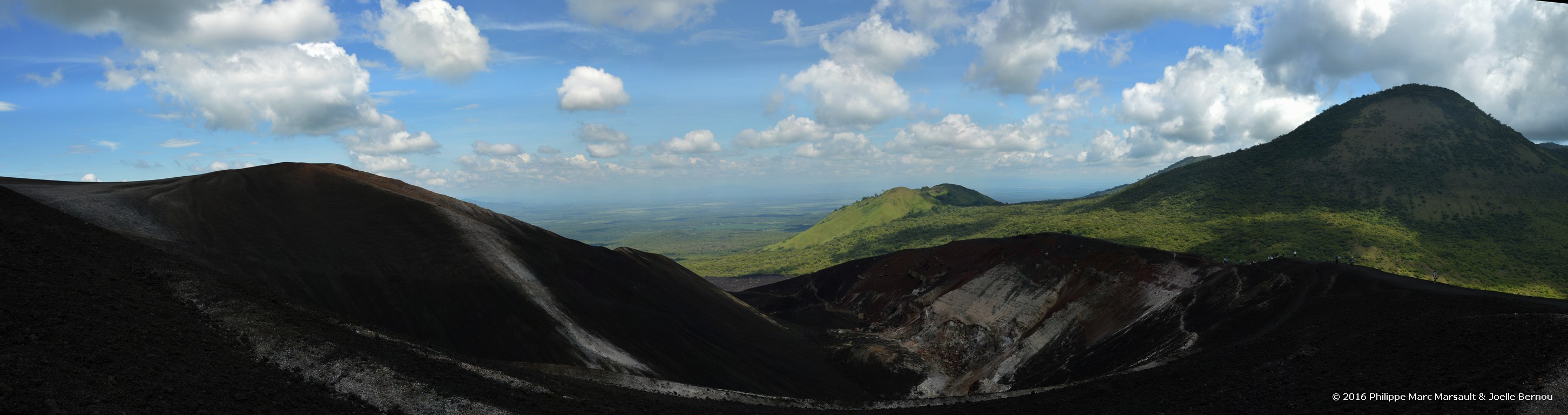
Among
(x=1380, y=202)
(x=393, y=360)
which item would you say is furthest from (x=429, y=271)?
(x=1380, y=202)

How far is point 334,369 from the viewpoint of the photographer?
23.0 meters

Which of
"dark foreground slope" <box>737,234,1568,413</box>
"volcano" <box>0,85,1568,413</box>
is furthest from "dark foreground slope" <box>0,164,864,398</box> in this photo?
"dark foreground slope" <box>737,234,1568,413</box>

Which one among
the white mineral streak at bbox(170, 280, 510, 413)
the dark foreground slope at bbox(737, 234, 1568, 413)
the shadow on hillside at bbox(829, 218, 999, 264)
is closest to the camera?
the white mineral streak at bbox(170, 280, 510, 413)

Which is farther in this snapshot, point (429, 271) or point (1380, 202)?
point (1380, 202)

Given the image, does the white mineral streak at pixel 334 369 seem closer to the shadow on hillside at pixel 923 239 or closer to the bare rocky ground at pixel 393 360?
the bare rocky ground at pixel 393 360

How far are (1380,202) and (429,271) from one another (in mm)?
149883

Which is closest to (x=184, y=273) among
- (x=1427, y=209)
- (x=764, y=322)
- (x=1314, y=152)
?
(x=764, y=322)

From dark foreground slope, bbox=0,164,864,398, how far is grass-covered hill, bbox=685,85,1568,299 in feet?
265

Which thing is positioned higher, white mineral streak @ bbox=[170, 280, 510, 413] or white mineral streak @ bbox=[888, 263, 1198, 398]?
white mineral streak @ bbox=[170, 280, 510, 413]

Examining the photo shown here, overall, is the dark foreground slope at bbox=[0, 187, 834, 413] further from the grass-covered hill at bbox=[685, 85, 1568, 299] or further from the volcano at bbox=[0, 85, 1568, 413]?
the grass-covered hill at bbox=[685, 85, 1568, 299]

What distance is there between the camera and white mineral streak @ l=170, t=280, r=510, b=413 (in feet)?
72.7

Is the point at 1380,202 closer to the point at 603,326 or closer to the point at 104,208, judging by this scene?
the point at 603,326

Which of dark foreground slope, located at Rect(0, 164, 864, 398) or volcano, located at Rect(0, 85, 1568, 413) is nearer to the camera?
volcano, located at Rect(0, 85, 1568, 413)

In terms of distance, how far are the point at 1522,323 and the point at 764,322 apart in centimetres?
5450
